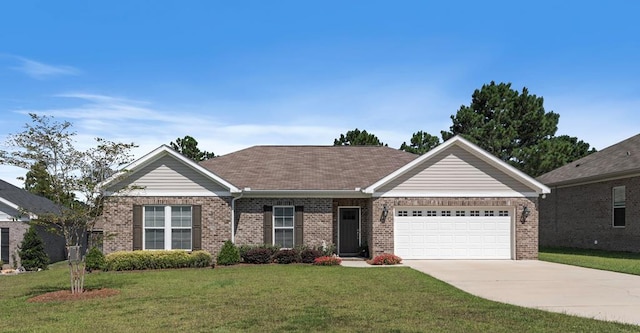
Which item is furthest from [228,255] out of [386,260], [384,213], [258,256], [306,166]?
[306,166]

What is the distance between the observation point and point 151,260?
63.1ft

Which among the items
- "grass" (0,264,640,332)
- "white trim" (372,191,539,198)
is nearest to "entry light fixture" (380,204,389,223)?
"white trim" (372,191,539,198)

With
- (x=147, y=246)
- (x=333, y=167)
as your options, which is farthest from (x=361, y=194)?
(x=147, y=246)

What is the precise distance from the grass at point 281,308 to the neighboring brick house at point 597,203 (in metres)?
14.0

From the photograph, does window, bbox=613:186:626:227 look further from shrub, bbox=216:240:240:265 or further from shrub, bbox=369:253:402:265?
shrub, bbox=216:240:240:265

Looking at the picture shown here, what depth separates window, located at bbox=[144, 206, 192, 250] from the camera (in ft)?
67.2

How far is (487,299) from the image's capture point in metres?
11.6

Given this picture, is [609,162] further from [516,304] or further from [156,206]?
[156,206]

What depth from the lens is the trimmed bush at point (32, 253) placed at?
22.6m

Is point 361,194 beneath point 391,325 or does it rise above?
above

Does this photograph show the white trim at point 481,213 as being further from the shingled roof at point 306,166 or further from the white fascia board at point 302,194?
the shingled roof at point 306,166

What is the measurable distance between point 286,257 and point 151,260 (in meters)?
4.77

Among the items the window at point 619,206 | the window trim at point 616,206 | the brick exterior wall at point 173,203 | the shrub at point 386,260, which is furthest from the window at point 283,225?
the window at point 619,206

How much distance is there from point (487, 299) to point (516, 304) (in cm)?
71
